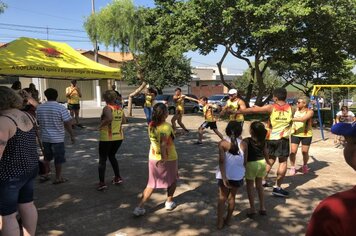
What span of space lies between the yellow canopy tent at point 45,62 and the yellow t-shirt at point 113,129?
233 inches

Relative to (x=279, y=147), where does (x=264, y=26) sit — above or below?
above

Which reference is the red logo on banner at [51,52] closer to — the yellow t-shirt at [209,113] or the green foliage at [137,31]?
the yellow t-shirt at [209,113]

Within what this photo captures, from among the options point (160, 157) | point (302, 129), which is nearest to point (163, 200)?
point (160, 157)

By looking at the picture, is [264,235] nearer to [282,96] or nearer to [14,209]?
[282,96]

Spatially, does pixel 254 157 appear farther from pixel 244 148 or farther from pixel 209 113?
pixel 209 113

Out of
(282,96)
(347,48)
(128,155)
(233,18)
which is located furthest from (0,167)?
(347,48)

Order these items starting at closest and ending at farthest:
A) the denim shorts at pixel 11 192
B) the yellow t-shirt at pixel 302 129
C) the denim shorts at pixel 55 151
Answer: the denim shorts at pixel 11 192 → the denim shorts at pixel 55 151 → the yellow t-shirt at pixel 302 129

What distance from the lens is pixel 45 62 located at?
11781 millimetres

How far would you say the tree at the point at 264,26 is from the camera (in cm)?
1605

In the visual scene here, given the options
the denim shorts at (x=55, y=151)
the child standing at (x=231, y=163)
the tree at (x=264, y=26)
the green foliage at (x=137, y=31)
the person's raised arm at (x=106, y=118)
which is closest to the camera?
the child standing at (x=231, y=163)

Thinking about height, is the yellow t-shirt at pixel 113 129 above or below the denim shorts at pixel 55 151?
above

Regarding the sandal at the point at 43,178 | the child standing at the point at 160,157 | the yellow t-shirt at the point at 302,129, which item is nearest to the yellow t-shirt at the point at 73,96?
the sandal at the point at 43,178

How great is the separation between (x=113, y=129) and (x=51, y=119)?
1.02m

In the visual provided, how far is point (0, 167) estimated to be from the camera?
345 centimetres
